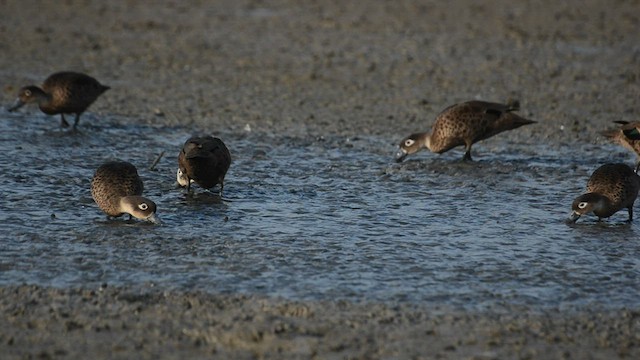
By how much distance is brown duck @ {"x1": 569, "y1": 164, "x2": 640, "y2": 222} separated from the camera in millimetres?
9164

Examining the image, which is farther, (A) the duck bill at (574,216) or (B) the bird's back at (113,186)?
(A) the duck bill at (574,216)

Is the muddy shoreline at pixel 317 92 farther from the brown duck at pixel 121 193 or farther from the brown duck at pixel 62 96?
the brown duck at pixel 121 193

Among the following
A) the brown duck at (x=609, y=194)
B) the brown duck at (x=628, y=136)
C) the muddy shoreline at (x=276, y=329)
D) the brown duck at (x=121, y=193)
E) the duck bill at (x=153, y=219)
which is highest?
the brown duck at (x=628, y=136)

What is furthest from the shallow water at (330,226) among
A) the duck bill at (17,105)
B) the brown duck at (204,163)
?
the duck bill at (17,105)

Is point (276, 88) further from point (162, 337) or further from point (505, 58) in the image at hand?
point (162, 337)

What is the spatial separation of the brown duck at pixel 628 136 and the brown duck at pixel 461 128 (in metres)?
1.03

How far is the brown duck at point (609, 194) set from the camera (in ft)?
30.1

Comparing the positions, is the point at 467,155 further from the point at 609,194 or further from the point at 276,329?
the point at 276,329

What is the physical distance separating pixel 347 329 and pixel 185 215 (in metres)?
3.05

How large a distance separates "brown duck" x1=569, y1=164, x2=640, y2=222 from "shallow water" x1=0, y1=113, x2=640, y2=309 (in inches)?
6.0

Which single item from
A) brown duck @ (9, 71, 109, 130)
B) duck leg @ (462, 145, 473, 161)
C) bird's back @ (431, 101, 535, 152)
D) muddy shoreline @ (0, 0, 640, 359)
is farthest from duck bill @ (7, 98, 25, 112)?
duck leg @ (462, 145, 473, 161)

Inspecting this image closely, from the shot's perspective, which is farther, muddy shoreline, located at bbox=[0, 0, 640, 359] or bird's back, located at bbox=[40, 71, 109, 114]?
bird's back, located at bbox=[40, 71, 109, 114]

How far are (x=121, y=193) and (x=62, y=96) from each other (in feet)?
14.0

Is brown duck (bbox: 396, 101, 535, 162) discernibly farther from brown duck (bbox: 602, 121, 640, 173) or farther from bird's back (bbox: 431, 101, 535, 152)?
brown duck (bbox: 602, 121, 640, 173)
